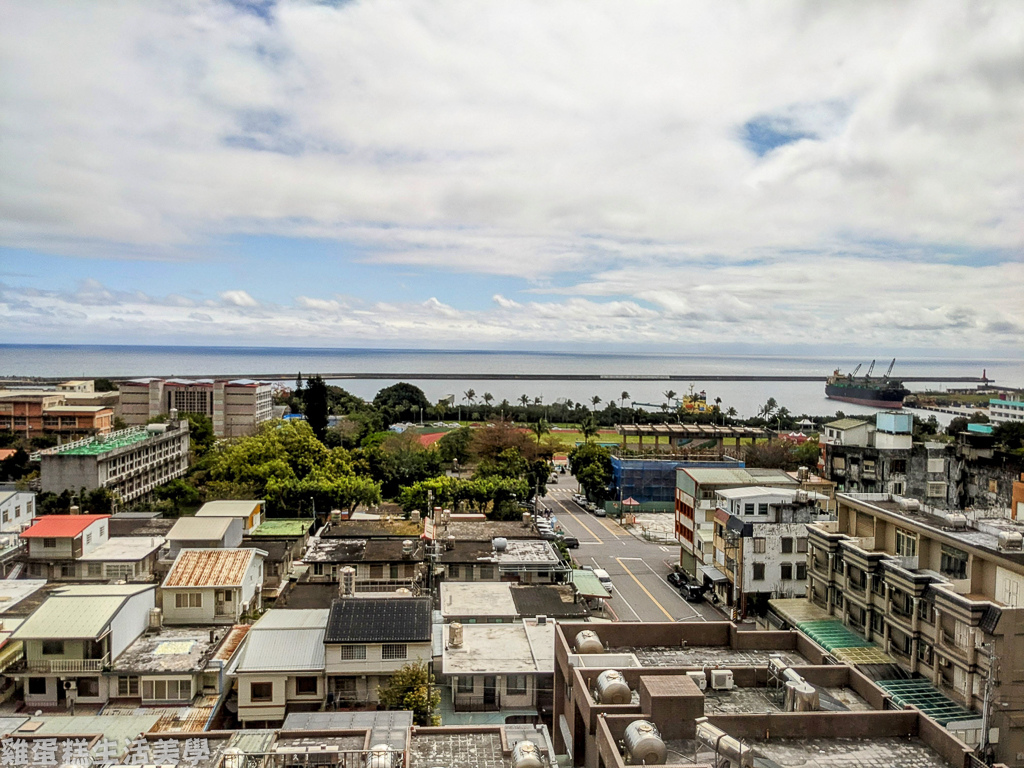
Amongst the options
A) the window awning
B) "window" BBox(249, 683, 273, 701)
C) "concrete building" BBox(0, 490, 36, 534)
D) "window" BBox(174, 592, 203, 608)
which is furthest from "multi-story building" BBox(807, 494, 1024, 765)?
"concrete building" BBox(0, 490, 36, 534)

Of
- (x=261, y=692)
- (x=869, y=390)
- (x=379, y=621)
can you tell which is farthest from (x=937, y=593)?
(x=869, y=390)

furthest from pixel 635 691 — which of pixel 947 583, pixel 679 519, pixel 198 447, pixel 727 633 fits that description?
pixel 198 447

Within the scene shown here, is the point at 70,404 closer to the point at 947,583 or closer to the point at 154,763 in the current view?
the point at 154,763

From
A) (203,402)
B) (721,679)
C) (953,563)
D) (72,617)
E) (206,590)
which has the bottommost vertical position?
(206,590)

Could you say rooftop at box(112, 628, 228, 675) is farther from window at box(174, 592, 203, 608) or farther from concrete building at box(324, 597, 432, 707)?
concrete building at box(324, 597, 432, 707)

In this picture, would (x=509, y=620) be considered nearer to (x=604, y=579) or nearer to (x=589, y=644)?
(x=589, y=644)

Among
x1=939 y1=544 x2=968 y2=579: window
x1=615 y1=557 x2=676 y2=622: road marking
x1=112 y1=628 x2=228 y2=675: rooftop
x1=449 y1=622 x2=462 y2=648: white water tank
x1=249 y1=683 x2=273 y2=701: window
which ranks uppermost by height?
x1=939 y1=544 x2=968 y2=579: window

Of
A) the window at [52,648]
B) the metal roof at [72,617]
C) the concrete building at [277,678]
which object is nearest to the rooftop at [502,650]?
the concrete building at [277,678]
